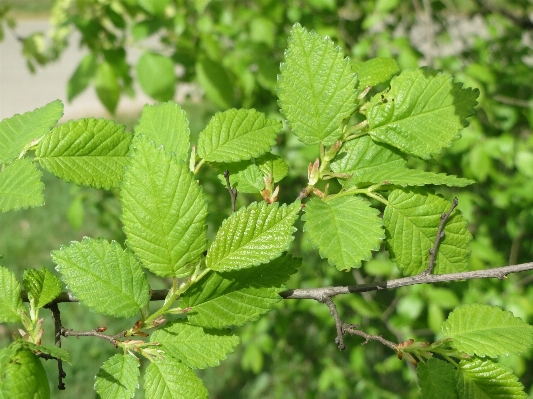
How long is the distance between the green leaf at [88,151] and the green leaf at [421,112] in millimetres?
493

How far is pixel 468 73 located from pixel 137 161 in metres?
1.84

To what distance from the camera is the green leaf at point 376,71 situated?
102 cm

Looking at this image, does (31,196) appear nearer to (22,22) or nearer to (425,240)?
(425,240)

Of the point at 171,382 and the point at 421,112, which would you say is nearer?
the point at 171,382

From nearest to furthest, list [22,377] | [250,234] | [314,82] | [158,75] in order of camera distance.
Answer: [22,377] → [250,234] → [314,82] → [158,75]

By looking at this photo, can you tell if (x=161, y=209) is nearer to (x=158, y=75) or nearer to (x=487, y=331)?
(x=487, y=331)

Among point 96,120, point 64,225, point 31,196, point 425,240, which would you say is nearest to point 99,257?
point 31,196

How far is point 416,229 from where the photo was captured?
956 mm

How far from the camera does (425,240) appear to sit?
0.96 m

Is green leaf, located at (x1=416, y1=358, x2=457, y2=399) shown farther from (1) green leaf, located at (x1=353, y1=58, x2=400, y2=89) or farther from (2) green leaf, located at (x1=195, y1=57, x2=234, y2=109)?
(2) green leaf, located at (x1=195, y1=57, x2=234, y2=109)

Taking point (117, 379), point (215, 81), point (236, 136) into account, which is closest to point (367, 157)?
point (236, 136)

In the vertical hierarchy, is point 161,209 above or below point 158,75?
above

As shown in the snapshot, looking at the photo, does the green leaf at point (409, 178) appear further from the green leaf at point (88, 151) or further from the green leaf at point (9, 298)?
the green leaf at point (9, 298)

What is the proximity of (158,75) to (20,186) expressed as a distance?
133 cm
